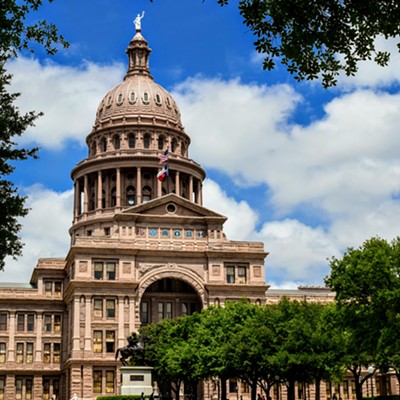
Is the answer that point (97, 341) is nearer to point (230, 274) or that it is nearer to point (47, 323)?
point (47, 323)

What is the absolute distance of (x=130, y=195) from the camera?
125 meters

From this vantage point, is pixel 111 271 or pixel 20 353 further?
pixel 20 353

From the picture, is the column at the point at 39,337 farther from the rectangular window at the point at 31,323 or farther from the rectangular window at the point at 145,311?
the rectangular window at the point at 145,311

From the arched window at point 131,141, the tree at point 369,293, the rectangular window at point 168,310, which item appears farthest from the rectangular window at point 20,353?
the tree at point 369,293

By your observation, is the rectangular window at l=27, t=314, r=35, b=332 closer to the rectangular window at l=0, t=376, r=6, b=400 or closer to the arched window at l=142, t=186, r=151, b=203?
the rectangular window at l=0, t=376, r=6, b=400

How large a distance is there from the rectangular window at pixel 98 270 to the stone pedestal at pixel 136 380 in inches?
1345

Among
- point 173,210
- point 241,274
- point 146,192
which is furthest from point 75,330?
point 146,192

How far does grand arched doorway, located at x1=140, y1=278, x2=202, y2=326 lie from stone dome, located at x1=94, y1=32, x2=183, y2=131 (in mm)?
36572

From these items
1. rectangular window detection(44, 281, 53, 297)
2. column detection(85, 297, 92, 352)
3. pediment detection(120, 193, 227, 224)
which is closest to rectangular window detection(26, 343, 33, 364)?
rectangular window detection(44, 281, 53, 297)

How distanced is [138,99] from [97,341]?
166 feet

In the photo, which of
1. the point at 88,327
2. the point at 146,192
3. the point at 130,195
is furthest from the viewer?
the point at 146,192

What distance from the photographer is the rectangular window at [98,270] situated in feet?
325

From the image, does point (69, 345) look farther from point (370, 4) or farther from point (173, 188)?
point (370, 4)

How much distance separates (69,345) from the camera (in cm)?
10094
